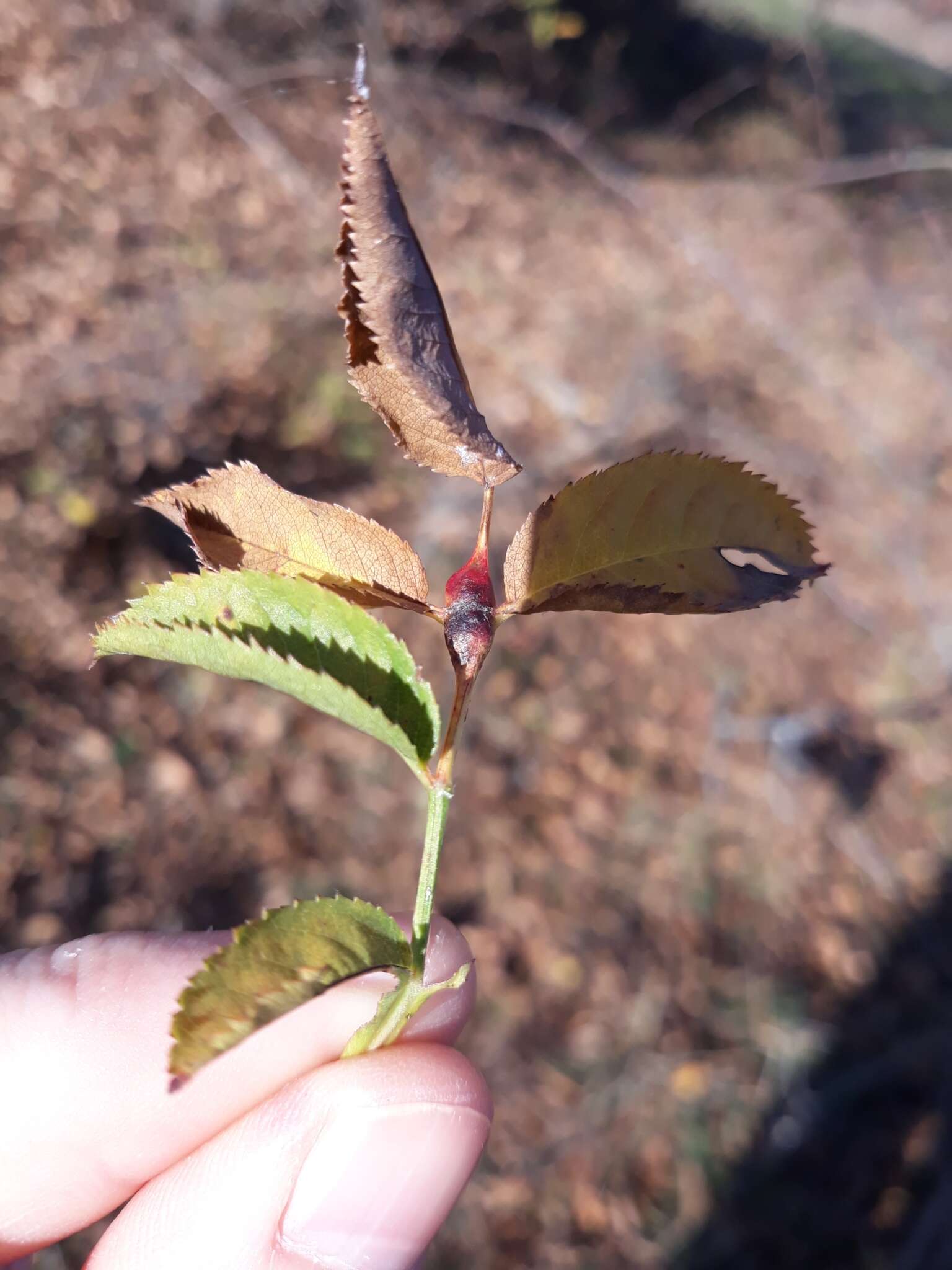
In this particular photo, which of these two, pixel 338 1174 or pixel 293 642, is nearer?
pixel 293 642

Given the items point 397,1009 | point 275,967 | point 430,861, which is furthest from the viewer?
point 397,1009

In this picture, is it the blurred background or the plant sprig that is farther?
the blurred background

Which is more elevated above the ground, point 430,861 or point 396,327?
point 396,327

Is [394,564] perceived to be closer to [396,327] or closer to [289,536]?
[289,536]

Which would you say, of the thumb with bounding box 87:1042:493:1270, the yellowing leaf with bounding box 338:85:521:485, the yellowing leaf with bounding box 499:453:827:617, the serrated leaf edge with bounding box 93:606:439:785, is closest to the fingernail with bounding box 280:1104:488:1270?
the thumb with bounding box 87:1042:493:1270

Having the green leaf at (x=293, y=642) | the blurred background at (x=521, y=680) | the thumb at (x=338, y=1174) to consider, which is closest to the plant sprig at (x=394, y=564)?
the green leaf at (x=293, y=642)

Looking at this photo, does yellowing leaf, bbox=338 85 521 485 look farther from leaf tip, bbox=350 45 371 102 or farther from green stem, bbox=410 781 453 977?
green stem, bbox=410 781 453 977

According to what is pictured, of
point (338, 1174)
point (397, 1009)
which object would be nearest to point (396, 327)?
point (397, 1009)
